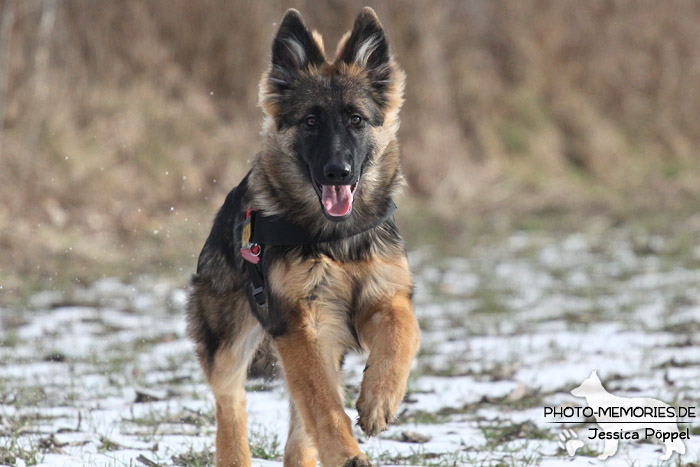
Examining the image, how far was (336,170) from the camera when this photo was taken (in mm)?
3895

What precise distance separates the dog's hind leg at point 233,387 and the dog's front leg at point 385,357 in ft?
2.23

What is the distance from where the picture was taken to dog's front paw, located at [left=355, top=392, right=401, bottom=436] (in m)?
3.54

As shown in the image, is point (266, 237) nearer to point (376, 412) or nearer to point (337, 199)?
point (337, 199)

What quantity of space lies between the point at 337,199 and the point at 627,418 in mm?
1992

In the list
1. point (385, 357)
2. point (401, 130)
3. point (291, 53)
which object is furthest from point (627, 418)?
point (401, 130)

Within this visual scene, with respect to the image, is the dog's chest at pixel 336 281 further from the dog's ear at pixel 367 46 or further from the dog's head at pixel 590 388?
the dog's head at pixel 590 388

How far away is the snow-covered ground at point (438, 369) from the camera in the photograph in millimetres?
4348

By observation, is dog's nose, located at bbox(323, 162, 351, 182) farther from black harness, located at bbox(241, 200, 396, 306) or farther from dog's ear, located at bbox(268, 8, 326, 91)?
dog's ear, located at bbox(268, 8, 326, 91)

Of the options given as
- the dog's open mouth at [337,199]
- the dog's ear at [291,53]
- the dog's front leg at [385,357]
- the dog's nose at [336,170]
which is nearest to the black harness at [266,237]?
the dog's open mouth at [337,199]

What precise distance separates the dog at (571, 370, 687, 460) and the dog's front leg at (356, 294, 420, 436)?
1.14 meters

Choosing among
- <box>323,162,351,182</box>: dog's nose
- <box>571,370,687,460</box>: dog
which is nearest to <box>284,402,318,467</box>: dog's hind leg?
<box>323,162,351,182</box>: dog's nose

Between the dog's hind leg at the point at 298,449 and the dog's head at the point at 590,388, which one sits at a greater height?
the dog's head at the point at 590,388

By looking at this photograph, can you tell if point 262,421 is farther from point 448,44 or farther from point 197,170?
point 448,44

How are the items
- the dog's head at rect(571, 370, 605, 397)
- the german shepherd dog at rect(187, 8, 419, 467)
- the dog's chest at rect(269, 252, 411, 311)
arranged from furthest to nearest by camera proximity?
the dog's head at rect(571, 370, 605, 397) → the dog's chest at rect(269, 252, 411, 311) → the german shepherd dog at rect(187, 8, 419, 467)
